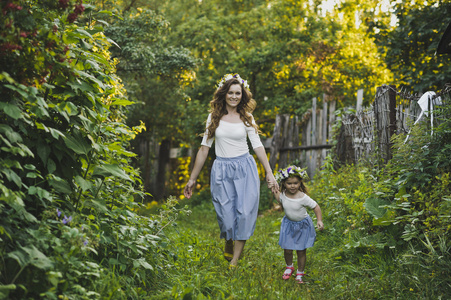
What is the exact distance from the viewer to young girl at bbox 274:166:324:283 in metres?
4.55

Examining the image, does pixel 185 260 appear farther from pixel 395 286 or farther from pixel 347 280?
pixel 395 286

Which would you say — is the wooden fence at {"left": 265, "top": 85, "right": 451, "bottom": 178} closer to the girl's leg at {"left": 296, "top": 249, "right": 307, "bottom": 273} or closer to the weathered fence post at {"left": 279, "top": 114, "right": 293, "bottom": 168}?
the weathered fence post at {"left": 279, "top": 114, "right": 293, "bottom": 168}

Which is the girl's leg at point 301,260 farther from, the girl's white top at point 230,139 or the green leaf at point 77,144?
the green leaf at point 77,144

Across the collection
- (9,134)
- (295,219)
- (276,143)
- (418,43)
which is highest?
(418,43)

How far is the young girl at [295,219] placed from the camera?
4555mm

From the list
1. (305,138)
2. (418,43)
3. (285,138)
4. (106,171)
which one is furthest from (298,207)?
(285,138)

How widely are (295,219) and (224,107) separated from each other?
4.65 feet

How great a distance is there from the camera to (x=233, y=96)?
4.84 metres

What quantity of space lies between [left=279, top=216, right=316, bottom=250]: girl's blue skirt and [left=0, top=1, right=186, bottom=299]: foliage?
63.7 inches

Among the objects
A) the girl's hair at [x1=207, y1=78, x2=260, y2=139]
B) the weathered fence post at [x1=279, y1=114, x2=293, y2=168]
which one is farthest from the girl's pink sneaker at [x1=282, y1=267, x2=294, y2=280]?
the weathered fence post at [x1=279, y1=114, x2=293, y2=168]

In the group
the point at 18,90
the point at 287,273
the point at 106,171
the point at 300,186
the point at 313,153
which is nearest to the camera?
the point at 18,90

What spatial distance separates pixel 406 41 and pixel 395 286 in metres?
6.43

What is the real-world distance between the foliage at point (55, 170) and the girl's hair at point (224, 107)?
1654 millimetres

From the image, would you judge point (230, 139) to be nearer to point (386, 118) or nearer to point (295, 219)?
point (295, 219)
